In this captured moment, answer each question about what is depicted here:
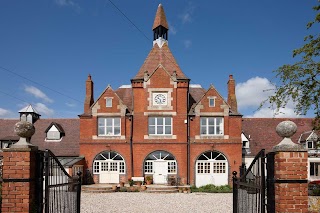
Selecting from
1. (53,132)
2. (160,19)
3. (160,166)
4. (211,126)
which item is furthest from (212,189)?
(160,19)

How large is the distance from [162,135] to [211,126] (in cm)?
441

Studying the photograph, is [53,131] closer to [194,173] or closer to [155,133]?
[155,133]

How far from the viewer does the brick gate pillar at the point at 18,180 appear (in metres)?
6.45

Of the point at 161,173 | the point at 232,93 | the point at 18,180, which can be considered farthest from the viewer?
the point at 232,93

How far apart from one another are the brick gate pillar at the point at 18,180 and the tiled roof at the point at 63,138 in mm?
25746

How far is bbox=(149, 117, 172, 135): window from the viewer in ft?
98.2

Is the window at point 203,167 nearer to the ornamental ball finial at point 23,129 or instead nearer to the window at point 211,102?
the window at point 211,102

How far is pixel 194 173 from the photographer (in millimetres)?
29312

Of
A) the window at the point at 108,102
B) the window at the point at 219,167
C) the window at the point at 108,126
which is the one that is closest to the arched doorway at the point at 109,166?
the window at the point at 108,126

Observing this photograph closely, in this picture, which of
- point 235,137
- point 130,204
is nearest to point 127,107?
point 235,137

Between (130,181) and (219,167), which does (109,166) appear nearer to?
(130,181)

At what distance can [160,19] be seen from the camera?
35.3 metres

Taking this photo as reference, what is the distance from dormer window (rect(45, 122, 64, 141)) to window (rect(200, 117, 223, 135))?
14.2m

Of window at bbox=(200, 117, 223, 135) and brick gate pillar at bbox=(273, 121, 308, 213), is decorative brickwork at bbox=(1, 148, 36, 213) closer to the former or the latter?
brick gate pillar at bbox=(273, 121, 308, 213)
